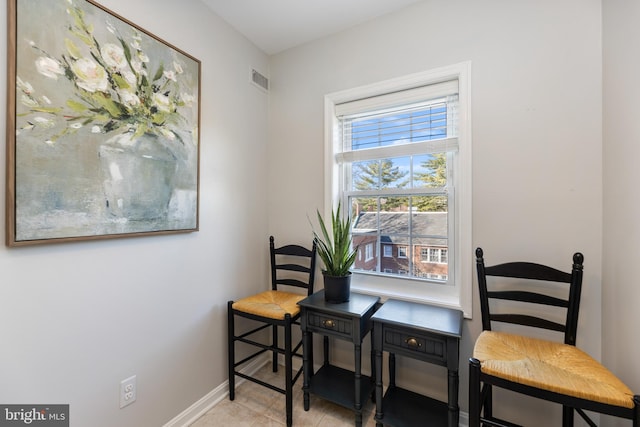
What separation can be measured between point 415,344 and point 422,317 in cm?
17

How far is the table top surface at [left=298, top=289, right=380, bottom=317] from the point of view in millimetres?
1625

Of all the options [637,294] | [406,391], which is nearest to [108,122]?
[406,391]

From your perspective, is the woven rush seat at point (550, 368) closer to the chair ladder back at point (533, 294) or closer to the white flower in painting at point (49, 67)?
the chair ladder back at point (533, 294)

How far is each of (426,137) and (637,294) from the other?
1296 millimetres

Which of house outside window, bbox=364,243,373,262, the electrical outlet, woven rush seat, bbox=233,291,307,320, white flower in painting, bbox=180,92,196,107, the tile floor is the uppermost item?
white flower in painting, bbox=180,92,196,107

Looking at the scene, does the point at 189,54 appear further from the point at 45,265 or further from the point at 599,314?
the point at 599,314

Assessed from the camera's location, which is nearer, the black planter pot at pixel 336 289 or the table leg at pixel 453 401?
the table leg at pixel 453 401

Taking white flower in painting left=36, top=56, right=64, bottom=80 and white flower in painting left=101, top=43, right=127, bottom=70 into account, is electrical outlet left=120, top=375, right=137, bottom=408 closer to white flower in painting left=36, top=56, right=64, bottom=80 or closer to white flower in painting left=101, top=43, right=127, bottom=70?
white flower in painting left=36, top=56, right=64, bottom=80

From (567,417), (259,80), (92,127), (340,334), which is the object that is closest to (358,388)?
(340,334)

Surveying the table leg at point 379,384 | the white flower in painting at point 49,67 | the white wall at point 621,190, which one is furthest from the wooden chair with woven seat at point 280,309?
the white wall at point 621,190

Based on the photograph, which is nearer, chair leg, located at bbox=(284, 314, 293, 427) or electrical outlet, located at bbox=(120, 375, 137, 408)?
electrical outlet, located at bbox=(120, 375, 137, 408)

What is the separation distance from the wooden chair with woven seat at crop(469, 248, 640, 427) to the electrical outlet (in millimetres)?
1690

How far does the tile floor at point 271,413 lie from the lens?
1.69 metres

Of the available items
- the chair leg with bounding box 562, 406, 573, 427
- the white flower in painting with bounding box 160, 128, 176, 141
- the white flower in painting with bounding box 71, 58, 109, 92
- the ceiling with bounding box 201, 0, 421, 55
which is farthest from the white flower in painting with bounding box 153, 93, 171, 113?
the chair leg with bounding box 562, 406, 573, 427
